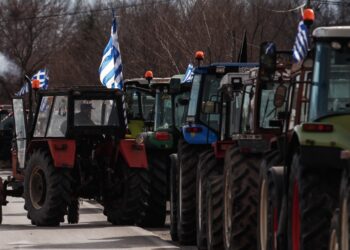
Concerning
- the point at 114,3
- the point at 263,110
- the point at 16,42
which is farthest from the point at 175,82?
the point at 16,42

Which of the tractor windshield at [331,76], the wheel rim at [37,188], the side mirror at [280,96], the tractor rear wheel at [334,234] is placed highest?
the tractor windshield at [331,76]

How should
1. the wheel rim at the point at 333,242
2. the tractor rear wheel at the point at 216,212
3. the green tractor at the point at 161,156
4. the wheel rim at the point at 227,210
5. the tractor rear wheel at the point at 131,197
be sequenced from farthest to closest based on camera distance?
the green tractor at the point at 161,156 → the tractor rear wheel at the point at 131,197 → the tractor rear wheel at the point at 216,212 → the wheel rim at the point at 227,210 → the wheel rim at the point at 333,242

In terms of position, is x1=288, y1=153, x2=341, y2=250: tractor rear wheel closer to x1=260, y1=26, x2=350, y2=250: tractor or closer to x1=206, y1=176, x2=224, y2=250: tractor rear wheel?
x1=260, y1=26, x2=350, y2=250: tractor

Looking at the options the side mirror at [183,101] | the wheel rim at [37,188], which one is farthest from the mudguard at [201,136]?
the wheel rim at [37,188]

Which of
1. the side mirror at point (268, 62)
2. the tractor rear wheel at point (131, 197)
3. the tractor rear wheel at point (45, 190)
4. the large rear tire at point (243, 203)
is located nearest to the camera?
the side mirror at point (268, 62)

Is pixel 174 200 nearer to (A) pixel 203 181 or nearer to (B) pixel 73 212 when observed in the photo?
(A) pixel 203 181

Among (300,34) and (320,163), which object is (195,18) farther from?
(320,163)

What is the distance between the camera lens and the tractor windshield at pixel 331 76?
37.0ft

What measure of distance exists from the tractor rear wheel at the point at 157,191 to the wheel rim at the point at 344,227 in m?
12.7

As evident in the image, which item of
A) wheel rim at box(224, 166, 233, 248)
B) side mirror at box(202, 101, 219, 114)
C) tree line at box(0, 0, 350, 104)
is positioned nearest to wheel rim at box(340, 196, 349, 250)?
wheel rim at box(224, 166, 233, 248)

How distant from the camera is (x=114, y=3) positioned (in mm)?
62344

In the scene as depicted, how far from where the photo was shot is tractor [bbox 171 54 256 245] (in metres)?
18.2

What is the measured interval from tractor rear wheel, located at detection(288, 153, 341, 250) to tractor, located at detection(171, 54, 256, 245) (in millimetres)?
6731

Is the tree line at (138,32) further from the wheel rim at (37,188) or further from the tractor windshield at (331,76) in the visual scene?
the tractor windshield at (331,76)
